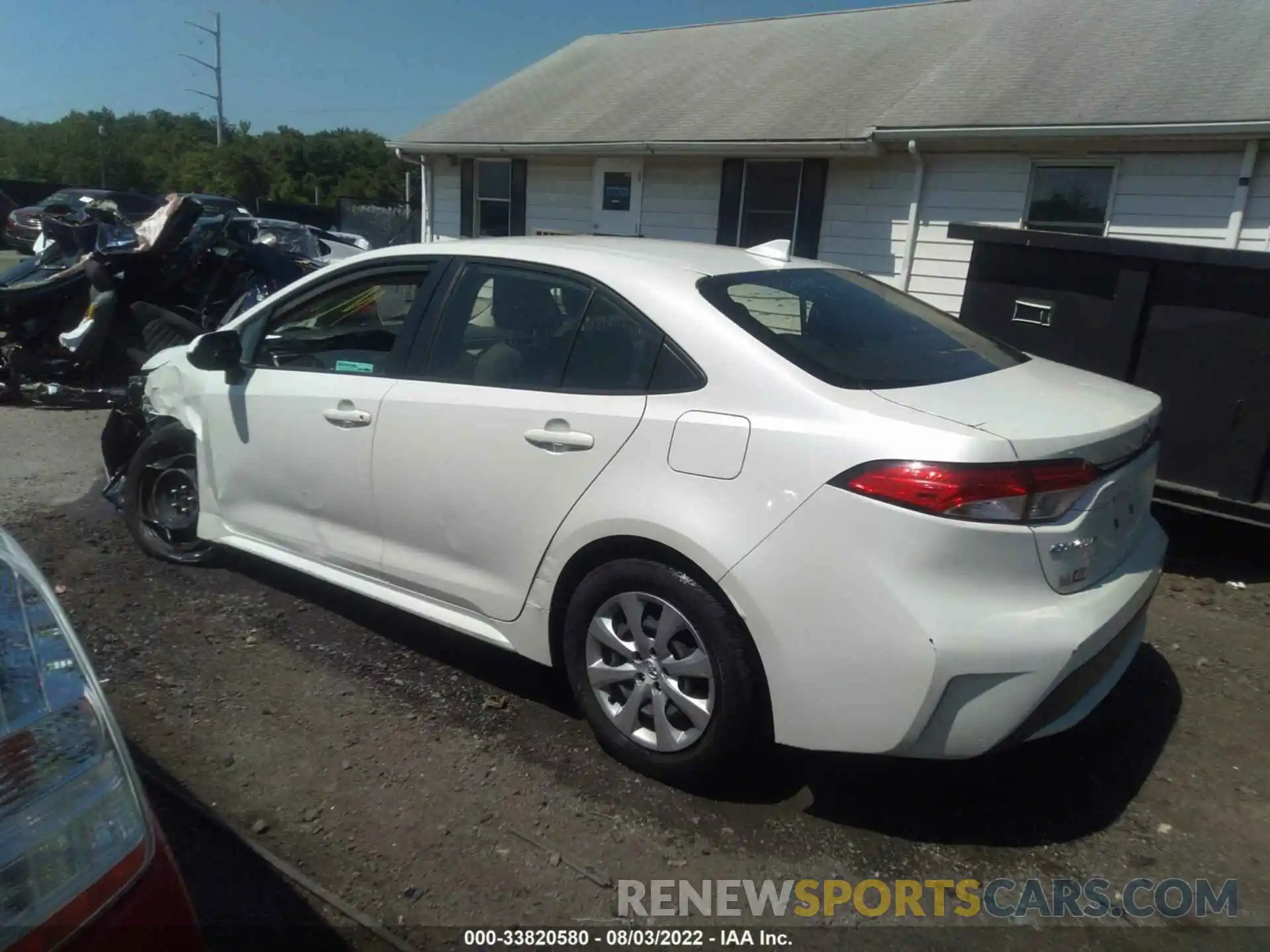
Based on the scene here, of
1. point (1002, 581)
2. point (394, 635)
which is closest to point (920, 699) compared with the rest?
point (1002, 581)

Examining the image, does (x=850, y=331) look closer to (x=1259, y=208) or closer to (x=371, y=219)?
(x=1259, y=208)

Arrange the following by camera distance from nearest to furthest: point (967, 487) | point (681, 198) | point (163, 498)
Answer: point (967, 487) < point (163, 498) < point (681, 198)

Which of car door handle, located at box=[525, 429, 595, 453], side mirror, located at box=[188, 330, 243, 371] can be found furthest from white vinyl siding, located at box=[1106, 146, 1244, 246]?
side mirror, located at box=[188, 330, 243, 371]

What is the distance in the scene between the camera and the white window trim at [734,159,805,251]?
11453mm

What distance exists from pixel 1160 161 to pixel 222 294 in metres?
9.03

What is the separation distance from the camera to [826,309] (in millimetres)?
3246

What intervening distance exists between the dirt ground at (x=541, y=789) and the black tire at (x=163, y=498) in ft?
1.47

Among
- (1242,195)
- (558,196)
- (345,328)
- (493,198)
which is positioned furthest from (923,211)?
(345,328)

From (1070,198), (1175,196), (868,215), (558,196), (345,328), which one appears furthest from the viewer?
(558,196)

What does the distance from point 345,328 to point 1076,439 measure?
306 cm

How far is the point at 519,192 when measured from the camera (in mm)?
14227

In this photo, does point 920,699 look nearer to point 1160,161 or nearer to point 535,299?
point 535,299

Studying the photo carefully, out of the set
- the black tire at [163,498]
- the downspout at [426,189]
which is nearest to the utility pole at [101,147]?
the downspout at [426,189]

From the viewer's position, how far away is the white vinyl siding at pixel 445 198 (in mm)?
15133
